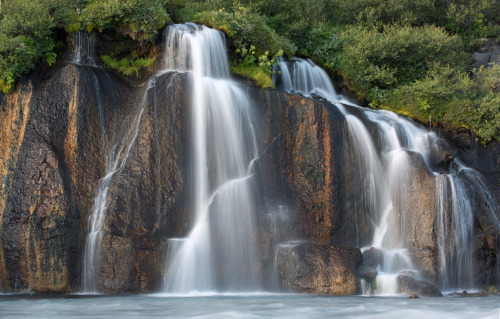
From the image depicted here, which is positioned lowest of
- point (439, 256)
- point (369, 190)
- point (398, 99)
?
point (439, 256)

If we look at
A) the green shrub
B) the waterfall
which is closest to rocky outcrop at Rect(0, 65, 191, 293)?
the waterfall

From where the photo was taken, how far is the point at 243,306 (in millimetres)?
8938

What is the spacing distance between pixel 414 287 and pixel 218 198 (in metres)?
5.25

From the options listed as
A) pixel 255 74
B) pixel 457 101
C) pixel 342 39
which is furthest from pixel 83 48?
pixel 457 101

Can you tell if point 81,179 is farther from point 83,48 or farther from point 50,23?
point 50,23

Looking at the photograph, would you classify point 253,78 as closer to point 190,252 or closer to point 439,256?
point 190,252

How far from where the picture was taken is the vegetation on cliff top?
537 inches

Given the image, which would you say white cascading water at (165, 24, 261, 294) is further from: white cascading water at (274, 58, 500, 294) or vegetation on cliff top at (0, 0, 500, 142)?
white cascading water at (274, 58, 500, 294)

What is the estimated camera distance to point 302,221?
1234 centimetres

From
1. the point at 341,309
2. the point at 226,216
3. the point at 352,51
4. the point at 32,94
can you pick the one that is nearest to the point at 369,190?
the point at 226,216

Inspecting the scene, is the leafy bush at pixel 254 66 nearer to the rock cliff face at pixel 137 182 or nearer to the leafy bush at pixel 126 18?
the rock cliff face at pixel 137 182

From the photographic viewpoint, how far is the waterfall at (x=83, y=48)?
547 inches

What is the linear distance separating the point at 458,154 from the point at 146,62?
11.0 metres

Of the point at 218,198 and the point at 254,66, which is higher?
the point at 254,66
